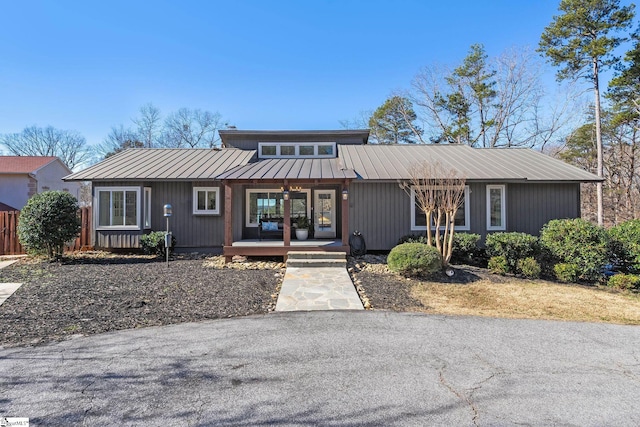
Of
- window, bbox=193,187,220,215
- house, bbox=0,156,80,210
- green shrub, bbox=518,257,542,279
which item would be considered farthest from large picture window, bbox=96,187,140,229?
green shrub, bbox=518,257,542,279

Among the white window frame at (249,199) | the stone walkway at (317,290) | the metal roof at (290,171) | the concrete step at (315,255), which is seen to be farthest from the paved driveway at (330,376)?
the white window frame at (249,199)

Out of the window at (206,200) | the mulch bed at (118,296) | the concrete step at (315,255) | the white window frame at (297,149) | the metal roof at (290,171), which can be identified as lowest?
the mulch bed at (118,296)

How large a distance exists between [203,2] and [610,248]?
13.3 metres

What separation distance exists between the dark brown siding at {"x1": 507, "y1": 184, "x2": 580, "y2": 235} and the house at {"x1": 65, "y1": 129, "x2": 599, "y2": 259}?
35mm

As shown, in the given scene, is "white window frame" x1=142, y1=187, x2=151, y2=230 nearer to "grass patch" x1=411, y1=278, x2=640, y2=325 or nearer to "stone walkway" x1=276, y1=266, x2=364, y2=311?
"stone walkway" x1=276, y1=266, x2=364, y2=311

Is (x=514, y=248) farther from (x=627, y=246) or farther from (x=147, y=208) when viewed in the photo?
(x=147, y=208)

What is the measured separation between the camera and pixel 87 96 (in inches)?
656

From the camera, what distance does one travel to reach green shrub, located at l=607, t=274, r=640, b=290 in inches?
287

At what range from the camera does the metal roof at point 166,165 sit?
10.6 m

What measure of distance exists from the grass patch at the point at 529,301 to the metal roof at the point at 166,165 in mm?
8017

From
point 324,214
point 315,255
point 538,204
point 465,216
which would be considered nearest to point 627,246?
point 538,204

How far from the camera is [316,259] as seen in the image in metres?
8.73

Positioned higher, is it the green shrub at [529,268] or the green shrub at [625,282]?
the green shrub at [529,268]

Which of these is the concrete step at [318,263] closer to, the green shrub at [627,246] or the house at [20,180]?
the green shrub at [627,246]
